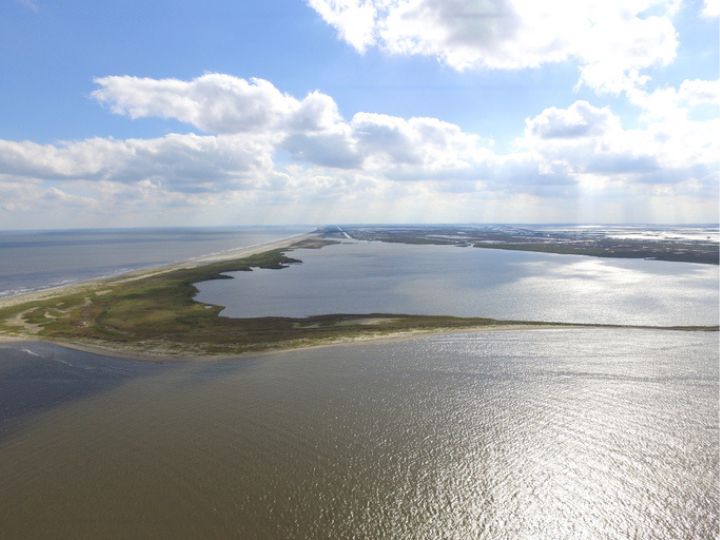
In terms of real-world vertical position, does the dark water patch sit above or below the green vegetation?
below

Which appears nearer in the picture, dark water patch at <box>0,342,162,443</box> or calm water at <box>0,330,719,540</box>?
calm water at <box>0,330,719,540</box>

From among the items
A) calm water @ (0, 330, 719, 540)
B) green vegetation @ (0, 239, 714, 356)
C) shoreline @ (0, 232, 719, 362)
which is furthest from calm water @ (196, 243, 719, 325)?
calm water @ (0, 330, 719, 540)

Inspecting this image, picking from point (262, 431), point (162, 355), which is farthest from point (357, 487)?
point (162, 355)

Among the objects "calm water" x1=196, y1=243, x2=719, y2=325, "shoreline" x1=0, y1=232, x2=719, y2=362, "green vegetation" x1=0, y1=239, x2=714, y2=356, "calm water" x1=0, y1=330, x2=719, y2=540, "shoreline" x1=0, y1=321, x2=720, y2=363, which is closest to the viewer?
"calm water" x1=0, y1=330, x2=719, y2=540

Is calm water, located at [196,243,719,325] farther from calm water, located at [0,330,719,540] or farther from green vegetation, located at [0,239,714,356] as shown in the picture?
calm water, located at [0,330,719,540]

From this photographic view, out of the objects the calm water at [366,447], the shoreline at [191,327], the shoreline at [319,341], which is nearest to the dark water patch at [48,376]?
the calm water at [366,447]

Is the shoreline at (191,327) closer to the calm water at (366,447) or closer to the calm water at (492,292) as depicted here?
the calm water at (492,292)

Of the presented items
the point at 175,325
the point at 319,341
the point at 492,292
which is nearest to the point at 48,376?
the point at 175,325
